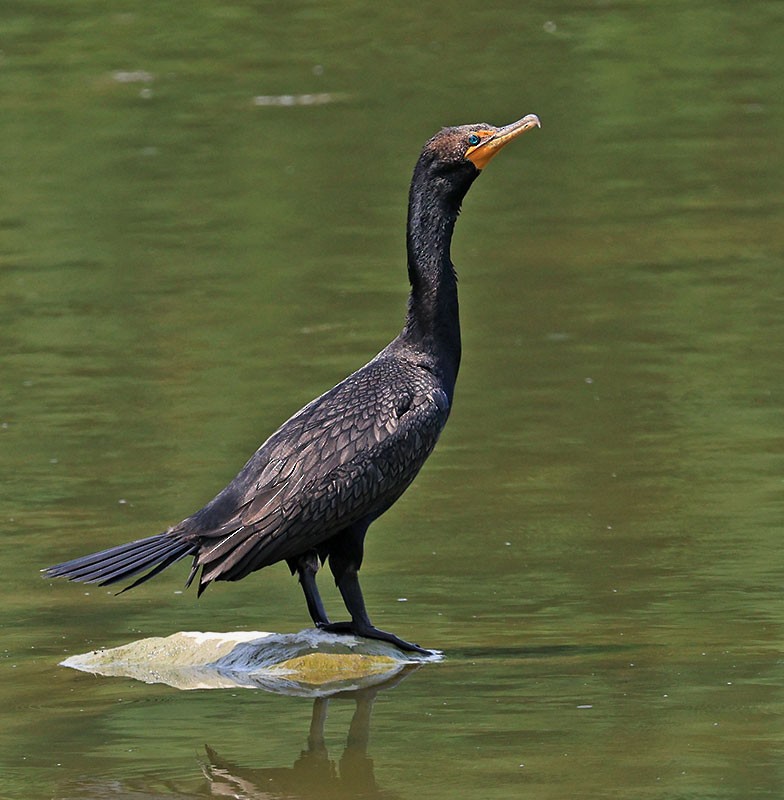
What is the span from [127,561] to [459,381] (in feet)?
15.1

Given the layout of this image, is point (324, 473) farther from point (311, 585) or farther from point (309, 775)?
point (309, 775)

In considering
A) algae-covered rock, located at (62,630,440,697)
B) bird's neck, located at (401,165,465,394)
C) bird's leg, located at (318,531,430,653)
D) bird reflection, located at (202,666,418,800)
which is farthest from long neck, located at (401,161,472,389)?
bird reflection, located at (202,666,418,800)

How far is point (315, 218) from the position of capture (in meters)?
16.6

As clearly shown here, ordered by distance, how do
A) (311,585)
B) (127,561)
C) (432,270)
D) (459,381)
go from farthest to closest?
(459,381) < (432,270) < (311,585) < (127,561)

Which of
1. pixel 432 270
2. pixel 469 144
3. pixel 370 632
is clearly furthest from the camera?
pixel 432 270

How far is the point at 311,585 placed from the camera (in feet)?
25.9

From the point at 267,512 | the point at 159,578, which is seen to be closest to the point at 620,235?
the point at 159,578

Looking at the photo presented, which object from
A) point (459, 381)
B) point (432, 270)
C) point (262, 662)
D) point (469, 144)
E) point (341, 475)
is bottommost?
point (459, 381)

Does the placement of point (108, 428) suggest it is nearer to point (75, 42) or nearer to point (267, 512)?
point (267, 512)

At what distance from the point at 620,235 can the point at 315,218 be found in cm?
265

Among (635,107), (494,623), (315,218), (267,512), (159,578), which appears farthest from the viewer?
(635,107)

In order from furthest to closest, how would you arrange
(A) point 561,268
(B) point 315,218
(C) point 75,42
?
(C) point 75,42, (B) point 315,218, (A) point 561,268

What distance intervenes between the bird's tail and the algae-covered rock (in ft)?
1.06

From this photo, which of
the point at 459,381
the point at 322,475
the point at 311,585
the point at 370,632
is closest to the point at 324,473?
the point at 322,475
